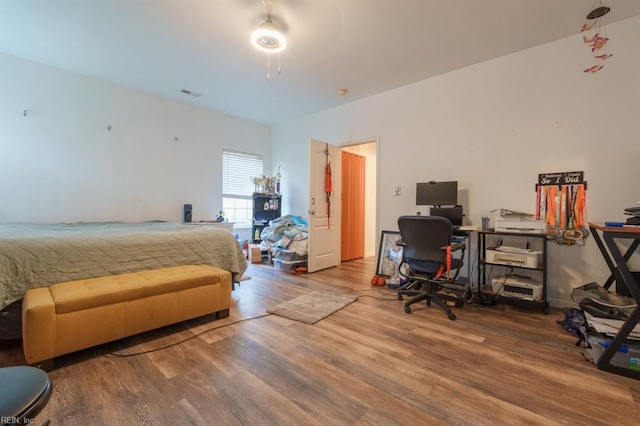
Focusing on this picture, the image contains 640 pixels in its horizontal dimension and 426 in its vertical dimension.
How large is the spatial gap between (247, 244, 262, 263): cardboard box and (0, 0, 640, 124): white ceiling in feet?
9.00

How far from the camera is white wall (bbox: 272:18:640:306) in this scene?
262 cm

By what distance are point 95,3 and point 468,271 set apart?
4.70 m

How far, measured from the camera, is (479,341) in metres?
2.14

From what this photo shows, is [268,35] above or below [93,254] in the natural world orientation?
above

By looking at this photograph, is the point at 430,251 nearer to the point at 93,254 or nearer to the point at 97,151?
the point at 93,254

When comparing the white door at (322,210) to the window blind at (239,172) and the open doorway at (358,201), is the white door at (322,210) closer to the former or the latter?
the open doorway at (358,201)

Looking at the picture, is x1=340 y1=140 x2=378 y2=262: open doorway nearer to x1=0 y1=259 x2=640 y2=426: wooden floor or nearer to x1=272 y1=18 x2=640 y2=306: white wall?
x1=272 y1=18 x2=640 y2=306: white wall

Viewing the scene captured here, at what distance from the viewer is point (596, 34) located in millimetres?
2602

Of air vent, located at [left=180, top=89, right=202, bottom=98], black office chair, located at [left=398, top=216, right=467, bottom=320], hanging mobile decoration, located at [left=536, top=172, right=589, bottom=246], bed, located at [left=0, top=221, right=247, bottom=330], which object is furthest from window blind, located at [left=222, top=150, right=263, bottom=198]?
hanging mobile decoration, located at [left=536, top=172, right=589, bottom=246]

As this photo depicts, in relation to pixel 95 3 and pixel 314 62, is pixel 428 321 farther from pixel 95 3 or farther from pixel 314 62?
pixel 95 3

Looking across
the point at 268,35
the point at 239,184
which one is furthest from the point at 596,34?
the point at 239,184

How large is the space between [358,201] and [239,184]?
248 centimetres

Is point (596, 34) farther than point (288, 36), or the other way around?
point (288, 36)

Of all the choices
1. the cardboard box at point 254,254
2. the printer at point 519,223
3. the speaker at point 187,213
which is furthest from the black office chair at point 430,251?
the speaker at point 187,213
